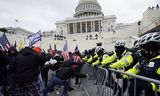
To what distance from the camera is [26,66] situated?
431 cm

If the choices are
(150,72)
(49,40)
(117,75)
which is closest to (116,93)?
(117,75)

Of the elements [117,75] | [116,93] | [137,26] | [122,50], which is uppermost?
[137,26]

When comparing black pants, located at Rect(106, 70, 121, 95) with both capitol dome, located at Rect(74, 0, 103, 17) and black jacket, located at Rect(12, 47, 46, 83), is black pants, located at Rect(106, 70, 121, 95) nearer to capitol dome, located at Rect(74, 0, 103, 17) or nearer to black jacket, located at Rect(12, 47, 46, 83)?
black jacket, located at Rect(12, 47, 46, 83)

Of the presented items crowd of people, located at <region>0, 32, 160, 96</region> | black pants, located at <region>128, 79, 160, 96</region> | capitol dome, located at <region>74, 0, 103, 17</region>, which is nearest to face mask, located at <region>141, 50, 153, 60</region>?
crowd of people, located at <region>0, 32, 160, 96</region>

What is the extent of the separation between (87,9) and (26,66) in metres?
88.6

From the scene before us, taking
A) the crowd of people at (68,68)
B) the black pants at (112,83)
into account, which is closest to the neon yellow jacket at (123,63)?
the crowd of people at (68,68)

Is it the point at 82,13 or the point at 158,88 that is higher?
the point at 82,13

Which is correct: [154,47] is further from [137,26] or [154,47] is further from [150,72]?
[137,26]

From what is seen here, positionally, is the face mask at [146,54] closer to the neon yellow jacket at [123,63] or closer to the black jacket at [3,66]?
the neon yellow jacket at [123,63]

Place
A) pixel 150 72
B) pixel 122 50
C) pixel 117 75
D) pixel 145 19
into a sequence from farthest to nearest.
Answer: pixel 145 19 < pixel 122 50 < pixel 117 75 < pixel 150 72

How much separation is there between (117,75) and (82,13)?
9035 centimetres

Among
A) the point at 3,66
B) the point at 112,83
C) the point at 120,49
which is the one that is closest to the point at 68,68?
the point at 120,49

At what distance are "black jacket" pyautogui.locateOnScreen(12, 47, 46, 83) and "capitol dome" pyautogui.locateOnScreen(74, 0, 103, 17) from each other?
8833 cm

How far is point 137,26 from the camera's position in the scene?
43438 mm
